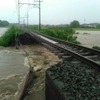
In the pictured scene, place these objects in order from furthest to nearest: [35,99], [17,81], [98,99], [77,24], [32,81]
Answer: [77,24], [17,81], [32,81], [35,99], [98,99]

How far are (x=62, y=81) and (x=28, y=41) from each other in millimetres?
26030

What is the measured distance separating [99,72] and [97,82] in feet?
4.36

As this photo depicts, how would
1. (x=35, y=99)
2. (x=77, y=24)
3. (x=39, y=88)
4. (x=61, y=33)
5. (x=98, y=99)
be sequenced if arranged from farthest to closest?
(x=77, y=24), (x=61, y=33), (x=39, y=88), (x=35, y=99), (x=98, y=99)

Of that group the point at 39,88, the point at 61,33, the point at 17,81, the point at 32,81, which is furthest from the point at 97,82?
the point at 61,33

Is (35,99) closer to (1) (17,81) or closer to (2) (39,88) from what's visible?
(2) (39,88)

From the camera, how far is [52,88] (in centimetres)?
550

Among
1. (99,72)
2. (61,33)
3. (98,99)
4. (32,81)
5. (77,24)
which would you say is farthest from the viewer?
(77,24)

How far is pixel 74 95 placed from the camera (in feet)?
14.9

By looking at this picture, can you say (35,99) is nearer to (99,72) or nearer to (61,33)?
(99,72)

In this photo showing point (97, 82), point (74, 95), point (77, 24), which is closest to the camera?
point (74, 95)

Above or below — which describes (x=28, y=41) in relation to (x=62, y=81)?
below

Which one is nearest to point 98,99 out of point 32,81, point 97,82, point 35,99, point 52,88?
point 97,82

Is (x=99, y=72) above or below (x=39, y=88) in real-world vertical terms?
above

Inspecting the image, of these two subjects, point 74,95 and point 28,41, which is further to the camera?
point 28,41
